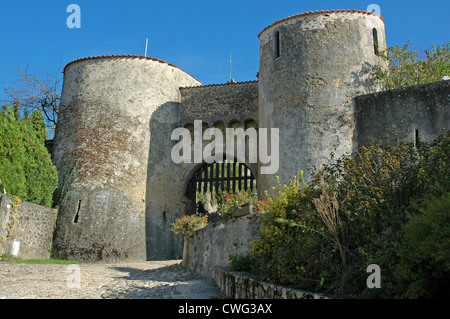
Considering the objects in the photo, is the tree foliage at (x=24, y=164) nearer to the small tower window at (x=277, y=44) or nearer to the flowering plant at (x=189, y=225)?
the flowering plant at (x=189, y=225)

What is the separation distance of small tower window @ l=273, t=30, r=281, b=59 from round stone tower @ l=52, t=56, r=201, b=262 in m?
5.15

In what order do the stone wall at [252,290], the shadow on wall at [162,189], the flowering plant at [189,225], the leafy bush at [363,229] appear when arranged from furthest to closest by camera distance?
the shadow on wall at [162,189] < the flowering plant at [189,225] < the stone wall at [252,290] < the leafy bush at [363,229]

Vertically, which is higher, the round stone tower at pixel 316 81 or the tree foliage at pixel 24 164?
the round stone tower at pixel 316 81

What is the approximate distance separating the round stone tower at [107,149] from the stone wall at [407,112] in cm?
777

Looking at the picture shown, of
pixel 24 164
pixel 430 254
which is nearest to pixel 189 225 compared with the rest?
pixel 24 164

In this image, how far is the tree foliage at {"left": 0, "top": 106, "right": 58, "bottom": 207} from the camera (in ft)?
42.6

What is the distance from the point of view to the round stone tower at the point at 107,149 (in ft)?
46.9

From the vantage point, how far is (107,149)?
1507 centimetres

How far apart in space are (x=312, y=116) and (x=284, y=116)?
2.81 feet

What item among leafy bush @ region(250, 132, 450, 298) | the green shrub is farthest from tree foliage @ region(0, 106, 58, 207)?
the green shrub

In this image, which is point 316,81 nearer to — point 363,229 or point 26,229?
point 363,229

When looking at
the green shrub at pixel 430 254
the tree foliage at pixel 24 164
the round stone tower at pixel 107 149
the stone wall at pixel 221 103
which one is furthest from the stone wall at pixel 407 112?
the tree foliage at pixel 24 164

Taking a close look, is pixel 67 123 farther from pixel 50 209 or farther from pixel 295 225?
pixel 295 225

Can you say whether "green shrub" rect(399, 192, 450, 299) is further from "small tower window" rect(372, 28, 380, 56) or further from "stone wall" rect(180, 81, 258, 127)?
"stone wall" rect(180, 81, 258, 127)
